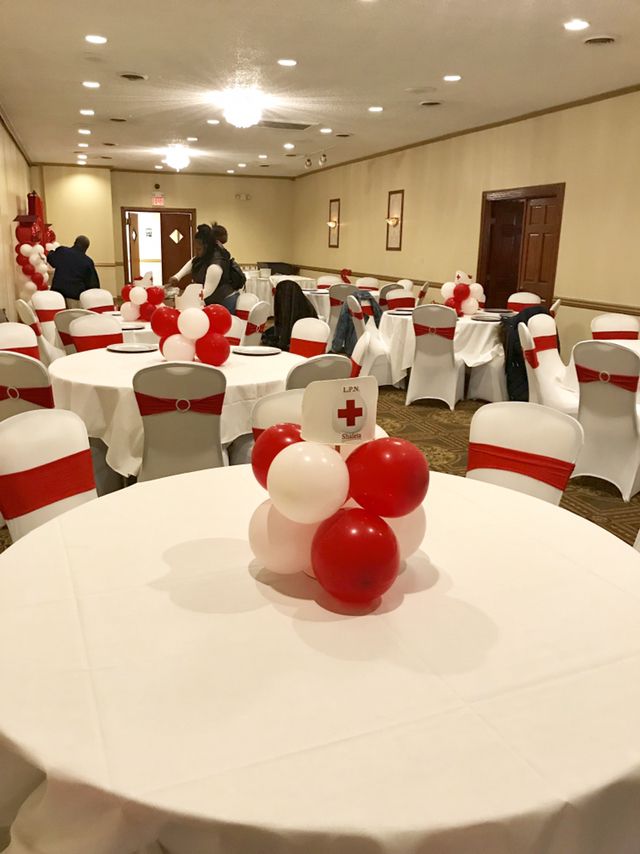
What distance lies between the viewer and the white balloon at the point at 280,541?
1.46 m

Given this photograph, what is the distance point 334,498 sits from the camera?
4.58ft

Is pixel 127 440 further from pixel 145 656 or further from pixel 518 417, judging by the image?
pixel 145 656

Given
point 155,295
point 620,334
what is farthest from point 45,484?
point 620,334

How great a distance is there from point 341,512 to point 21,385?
2.64 metres

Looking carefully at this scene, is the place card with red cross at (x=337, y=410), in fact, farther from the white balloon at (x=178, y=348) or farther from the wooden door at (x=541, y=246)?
the wooden door at (x=541, y=246)

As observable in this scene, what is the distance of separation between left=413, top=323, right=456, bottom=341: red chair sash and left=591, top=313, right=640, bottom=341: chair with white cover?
4.05ft

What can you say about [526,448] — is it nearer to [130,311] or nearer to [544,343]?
[544,343]

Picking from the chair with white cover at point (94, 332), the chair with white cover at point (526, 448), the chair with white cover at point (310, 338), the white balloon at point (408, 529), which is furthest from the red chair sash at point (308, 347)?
the white balloon at point (408, 529)

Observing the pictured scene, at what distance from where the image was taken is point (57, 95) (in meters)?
8.16

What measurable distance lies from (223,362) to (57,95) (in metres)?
5.97

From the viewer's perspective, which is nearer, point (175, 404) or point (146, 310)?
point (175, 404)

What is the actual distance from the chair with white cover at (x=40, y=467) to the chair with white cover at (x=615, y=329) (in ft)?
15.5

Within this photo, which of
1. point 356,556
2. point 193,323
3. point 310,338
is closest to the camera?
point 356,556

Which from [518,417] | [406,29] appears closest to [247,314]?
[406,29]
